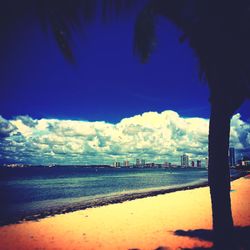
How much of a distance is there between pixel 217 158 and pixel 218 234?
128cm

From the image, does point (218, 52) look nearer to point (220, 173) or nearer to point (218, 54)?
point (218, 54)

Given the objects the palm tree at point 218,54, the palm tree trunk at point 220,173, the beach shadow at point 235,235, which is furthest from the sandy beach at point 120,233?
the palm tree at point 218,54

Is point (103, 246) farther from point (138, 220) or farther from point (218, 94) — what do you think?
point (218, 94)

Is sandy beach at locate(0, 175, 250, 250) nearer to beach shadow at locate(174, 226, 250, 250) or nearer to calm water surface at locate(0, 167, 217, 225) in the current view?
beach shadow at locate(174, 226, 250, 250)

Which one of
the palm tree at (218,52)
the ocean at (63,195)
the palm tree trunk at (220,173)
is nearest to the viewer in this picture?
the palm tree at (218,52)

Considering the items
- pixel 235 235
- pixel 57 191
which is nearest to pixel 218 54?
pixel 235 235

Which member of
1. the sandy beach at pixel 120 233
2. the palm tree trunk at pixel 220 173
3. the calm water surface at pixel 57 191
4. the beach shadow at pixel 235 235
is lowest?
the calm water surface at pixel 57 191

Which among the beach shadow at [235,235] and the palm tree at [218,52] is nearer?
the palm tree at [218,52]

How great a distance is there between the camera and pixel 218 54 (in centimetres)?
335

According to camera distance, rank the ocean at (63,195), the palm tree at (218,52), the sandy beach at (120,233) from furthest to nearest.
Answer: the ocean at (63,195)
the sandy beach at (120,233)
the palm tree at (218,52)

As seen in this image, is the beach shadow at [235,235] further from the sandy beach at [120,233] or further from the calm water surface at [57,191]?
the calm water surface at [57,191]

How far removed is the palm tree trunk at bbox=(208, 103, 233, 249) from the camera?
12.3ft

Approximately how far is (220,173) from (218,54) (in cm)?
180

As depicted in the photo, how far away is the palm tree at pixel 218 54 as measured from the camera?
304 centimetres
